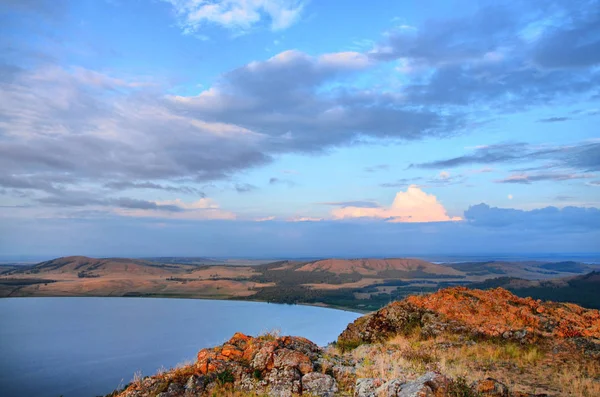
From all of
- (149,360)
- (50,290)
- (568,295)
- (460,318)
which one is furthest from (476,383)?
(50,290)

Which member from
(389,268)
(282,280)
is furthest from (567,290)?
(389,268)

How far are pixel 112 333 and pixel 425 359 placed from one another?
79.5m

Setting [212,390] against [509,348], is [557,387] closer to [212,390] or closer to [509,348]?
[509,348]

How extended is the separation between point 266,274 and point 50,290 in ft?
285

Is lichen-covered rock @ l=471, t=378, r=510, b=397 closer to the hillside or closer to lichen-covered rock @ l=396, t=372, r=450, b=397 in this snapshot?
lichen-covered rock @ l=396, t=372, r=450, b=397

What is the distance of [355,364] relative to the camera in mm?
11398

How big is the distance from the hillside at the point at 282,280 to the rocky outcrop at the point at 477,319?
276ft

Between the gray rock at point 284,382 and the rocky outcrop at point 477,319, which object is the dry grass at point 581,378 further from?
the gray rock at point 284,382

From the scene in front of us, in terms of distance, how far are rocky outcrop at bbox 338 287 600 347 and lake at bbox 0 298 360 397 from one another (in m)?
21.3

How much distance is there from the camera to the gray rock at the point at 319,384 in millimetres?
9331

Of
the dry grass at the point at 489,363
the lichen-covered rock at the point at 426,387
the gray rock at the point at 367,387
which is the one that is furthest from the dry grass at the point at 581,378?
the gray rock at the point at 367,387

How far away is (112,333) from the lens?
76625 mm

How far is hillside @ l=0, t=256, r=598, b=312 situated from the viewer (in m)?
125

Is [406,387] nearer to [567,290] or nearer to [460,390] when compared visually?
[460,390]
